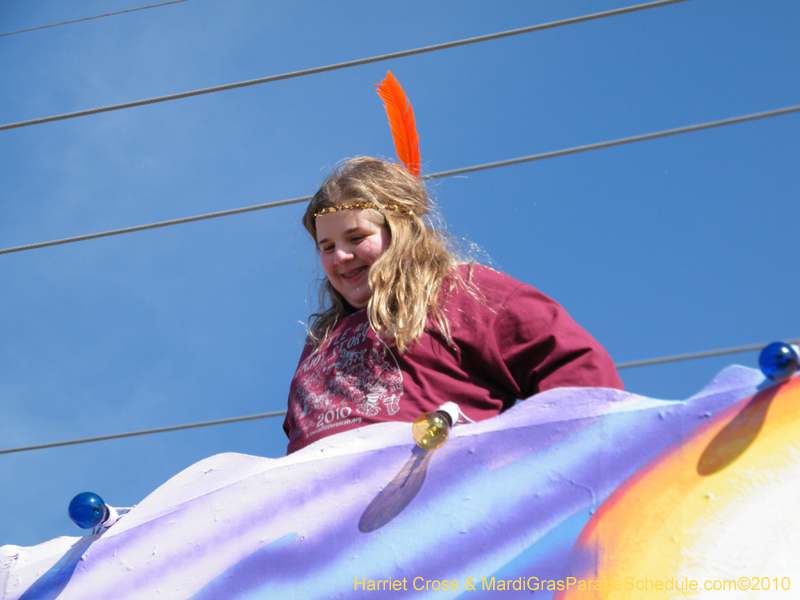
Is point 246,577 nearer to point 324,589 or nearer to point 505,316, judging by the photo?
point 324,589

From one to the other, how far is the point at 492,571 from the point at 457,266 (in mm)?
722

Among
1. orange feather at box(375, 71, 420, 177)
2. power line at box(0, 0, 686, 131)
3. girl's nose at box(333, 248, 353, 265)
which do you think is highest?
power line at box(0, 0, 686, 131)

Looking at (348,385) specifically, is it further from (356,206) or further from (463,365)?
(356,206)

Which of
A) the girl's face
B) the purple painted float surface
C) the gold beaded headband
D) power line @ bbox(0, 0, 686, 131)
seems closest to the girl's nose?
the girl's face

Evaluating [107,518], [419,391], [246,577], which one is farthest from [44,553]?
[419,391]

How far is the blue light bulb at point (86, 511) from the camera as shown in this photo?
1268 millimetres

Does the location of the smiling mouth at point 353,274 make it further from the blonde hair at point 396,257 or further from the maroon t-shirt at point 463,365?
the maroon t-shirt at point 463,365

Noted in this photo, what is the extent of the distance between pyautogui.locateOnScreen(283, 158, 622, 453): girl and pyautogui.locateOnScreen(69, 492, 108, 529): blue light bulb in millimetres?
338

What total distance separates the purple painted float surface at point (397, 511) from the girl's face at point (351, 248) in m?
0.51

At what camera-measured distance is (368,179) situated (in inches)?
71.0

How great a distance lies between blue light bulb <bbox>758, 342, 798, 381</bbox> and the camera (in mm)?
935

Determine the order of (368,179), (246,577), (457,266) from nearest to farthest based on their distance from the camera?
(246,577)
(457,266)
(368,179)

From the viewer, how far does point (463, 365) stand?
143 cm

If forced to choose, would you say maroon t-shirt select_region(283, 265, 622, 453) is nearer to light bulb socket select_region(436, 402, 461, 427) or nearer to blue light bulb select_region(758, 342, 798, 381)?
light bulb socket select_region(436, 402, 461, 427)
